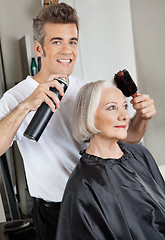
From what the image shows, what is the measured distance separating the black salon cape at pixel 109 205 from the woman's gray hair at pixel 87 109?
121 mm

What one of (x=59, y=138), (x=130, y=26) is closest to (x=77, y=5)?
(x=130, y=26)

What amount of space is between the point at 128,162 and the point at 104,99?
14.1 inches

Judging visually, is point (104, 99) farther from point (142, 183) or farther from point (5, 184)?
point (5, 184)

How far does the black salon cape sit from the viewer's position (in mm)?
1413

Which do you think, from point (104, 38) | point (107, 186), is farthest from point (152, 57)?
point (107, 186)

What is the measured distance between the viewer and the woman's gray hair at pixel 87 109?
156 cm

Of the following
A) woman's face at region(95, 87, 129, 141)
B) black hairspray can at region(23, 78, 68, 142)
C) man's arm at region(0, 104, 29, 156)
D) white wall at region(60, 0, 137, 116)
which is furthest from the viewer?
white wall at region(60, 0, 137, 116)

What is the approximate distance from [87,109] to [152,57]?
1763 millimetres

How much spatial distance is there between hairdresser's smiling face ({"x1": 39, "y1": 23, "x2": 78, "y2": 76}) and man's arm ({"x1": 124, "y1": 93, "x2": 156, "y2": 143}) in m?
→ 0.38

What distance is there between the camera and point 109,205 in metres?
1.46

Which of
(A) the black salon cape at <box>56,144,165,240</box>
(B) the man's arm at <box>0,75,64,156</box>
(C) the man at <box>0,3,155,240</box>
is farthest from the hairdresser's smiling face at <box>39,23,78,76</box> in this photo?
(A) the black salon cape at <box>56,144,165,240</box>

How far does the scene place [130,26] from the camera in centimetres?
313

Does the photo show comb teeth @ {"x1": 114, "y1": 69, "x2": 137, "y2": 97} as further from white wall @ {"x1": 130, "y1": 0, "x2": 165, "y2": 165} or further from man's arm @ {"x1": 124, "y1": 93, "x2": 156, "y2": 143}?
white wall @ {"x1": 130, "y1": 0, "x2": 165, "y2": 165}

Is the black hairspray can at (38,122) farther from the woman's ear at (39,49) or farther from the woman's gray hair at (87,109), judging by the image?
the woman's ear at (39,49)
